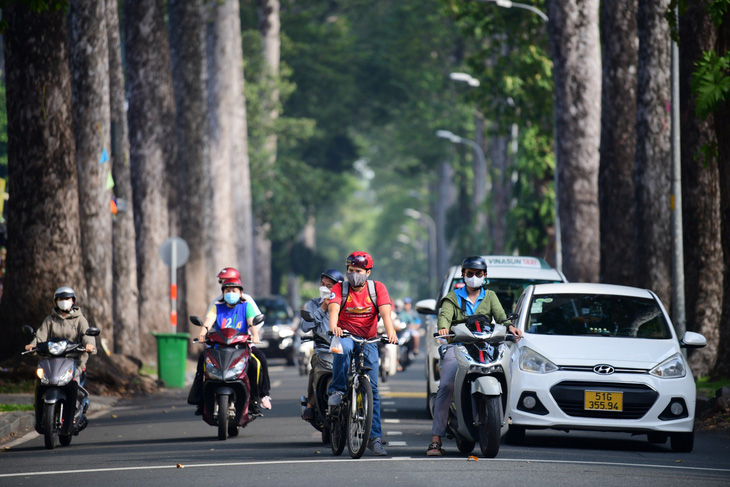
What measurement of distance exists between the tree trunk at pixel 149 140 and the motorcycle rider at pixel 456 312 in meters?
19.4

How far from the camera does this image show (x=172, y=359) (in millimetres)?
26172

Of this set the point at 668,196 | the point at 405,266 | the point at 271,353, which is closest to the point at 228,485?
the point at 668,196

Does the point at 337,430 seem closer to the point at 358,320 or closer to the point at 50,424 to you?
the point at 358,320

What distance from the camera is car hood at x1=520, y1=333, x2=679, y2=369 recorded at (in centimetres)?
1402

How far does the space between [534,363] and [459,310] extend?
1384mm

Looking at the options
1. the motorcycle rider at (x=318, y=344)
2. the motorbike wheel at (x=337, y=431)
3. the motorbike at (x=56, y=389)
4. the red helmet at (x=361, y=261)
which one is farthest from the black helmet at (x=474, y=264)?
the motorbike at (x=56, y=389)

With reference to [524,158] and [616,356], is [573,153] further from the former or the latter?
[616,356]

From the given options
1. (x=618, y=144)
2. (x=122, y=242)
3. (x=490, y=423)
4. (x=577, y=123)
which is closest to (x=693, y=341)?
(x=490, y=423)

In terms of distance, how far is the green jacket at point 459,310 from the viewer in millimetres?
12969

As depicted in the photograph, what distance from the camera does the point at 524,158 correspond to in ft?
129

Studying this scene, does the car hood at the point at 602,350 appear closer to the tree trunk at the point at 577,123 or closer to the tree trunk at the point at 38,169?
the tree trunk at the point at 38,169

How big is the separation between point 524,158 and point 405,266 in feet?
362

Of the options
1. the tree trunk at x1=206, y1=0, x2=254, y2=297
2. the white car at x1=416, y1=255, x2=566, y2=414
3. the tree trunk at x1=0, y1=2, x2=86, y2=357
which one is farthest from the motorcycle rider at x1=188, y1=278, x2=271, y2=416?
the tree trunk at x1=206, y1=0, x2=254, y2=297

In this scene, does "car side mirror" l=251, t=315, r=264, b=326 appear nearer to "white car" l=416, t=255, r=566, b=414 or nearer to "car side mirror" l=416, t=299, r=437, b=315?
"car side mirror" l=416, t=299, r=437, b=315
